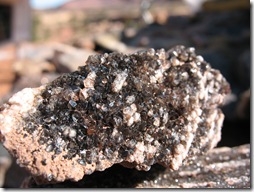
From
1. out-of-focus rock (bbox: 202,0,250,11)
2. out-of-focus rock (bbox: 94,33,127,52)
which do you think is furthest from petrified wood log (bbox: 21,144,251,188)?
out-of-focus rock (bbox: 202,0,250,11)

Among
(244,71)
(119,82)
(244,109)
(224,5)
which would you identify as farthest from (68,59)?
(224,5)

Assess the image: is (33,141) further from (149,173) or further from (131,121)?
(149,173)

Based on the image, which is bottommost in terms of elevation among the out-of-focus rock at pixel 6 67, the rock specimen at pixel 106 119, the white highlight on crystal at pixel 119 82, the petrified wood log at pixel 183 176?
the out-of-focus rock at pixel 6 67

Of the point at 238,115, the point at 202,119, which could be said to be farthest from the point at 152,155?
the point at 238,115

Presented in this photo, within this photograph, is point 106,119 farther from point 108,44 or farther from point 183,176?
point 108,44

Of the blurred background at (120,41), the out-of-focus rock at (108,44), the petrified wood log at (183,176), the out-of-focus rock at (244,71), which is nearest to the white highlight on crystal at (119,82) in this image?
the petrified wood log at (183,176)

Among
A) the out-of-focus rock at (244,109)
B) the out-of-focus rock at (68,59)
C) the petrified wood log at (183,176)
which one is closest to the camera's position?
the petrified wood log at (183,176)

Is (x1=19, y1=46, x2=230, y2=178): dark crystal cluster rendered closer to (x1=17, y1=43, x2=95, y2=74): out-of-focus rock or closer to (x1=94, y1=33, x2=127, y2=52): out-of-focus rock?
(x1=17, y1=43, x2=95, y2=74): out-of-focus rock

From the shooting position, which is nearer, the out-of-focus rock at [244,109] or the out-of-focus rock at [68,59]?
the out-of-focus rock at [244,109]

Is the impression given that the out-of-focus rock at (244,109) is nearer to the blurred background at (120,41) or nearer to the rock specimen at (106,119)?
the blurred background at (120,41)
